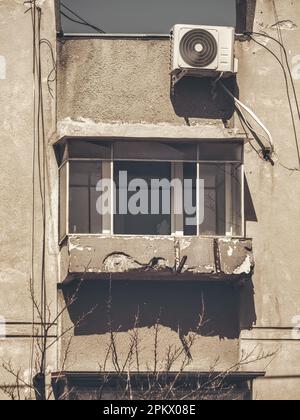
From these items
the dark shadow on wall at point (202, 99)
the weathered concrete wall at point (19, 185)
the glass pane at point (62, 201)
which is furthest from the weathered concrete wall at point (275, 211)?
the weathered concrete wall at point (19, 185)

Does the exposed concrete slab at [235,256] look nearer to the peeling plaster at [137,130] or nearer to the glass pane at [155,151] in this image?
the glass pane at [155,151]

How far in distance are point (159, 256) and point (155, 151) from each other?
166 cm

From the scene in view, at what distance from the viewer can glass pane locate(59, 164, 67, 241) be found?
22906 millimetres

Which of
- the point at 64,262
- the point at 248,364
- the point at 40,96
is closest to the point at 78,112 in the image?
the point at 40,96

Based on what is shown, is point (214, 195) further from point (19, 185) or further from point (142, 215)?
point (19, 185)

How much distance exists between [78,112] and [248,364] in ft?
14.8

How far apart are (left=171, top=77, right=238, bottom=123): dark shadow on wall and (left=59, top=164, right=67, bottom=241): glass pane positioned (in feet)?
6.40

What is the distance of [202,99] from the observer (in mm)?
23547

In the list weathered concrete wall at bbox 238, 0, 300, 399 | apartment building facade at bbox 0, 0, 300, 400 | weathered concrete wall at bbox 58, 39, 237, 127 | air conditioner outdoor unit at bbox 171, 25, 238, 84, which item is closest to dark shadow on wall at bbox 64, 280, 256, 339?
apartment building facade at bbox 0, 0, 300, 400

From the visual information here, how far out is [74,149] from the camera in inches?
905

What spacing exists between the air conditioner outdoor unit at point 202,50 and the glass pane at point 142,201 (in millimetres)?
1506

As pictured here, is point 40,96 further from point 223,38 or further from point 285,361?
point 285,361

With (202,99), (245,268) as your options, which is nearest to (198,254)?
(245,268)

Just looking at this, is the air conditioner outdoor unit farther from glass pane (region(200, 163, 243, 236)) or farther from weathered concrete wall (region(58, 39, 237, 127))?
glass pane (region(200, 163, 243, 236))
